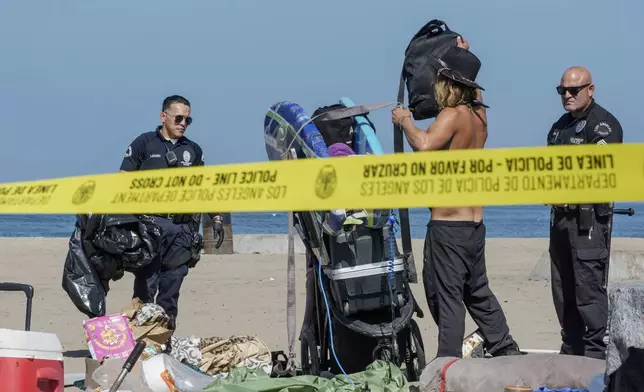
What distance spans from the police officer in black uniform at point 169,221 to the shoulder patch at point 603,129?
8.69 feet

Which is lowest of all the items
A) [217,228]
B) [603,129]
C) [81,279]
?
[81,279]

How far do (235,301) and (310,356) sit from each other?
4.93 metres

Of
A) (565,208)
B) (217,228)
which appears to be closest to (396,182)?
(565,208)

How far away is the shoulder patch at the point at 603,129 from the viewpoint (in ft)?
23.1

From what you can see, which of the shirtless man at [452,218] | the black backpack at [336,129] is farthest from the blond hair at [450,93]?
the black backpack at [336,129]

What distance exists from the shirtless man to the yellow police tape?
1.61 meters

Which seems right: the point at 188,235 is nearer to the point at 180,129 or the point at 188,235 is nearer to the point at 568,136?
the point at 180,129

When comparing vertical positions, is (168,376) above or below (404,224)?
below

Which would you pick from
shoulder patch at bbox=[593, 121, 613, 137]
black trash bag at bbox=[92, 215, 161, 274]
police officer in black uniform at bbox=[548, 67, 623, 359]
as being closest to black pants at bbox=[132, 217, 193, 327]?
black trash bag at bbox=[92, 215, 161, 274]

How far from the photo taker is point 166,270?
7.98 meters

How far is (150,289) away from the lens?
25.9 ft

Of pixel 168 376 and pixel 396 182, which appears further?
pixel 168 376

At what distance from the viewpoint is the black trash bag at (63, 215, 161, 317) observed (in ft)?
24.9

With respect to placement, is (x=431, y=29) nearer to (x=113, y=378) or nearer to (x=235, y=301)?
(x=113, y=378)
